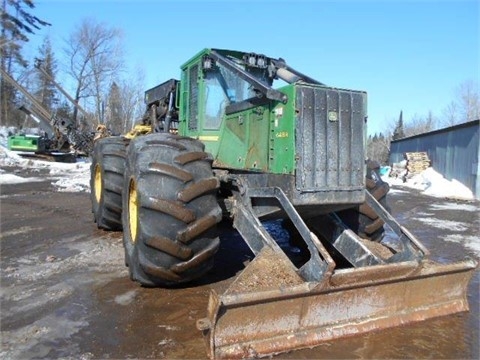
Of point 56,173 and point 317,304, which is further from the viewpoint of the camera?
point 56,173

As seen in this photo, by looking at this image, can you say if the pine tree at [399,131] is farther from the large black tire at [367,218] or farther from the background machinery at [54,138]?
the large black tire at [367,218]

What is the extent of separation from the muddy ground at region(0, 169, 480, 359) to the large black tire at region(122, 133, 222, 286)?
411 millimetres

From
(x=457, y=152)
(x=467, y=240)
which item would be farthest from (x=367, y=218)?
(x=457, y=152)

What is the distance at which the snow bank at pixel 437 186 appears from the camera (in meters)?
19.1

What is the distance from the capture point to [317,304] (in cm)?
367

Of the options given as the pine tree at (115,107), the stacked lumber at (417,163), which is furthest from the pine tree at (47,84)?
the stacked lumber at (417,163)

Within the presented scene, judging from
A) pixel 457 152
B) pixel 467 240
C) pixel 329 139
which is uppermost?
pixel 329 139

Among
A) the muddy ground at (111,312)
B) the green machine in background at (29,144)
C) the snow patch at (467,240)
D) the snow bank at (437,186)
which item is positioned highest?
the green machine in background at (29,144)

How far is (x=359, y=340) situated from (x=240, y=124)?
104 inches

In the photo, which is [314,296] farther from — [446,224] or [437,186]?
[437,186]

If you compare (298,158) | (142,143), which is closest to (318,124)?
(298,158)

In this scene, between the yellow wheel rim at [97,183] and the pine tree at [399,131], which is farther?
the pine tree at [399,131]

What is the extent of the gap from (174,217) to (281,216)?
1270 millimetres

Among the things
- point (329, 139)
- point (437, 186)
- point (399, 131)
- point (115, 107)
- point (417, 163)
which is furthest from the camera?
point (399, 131)
